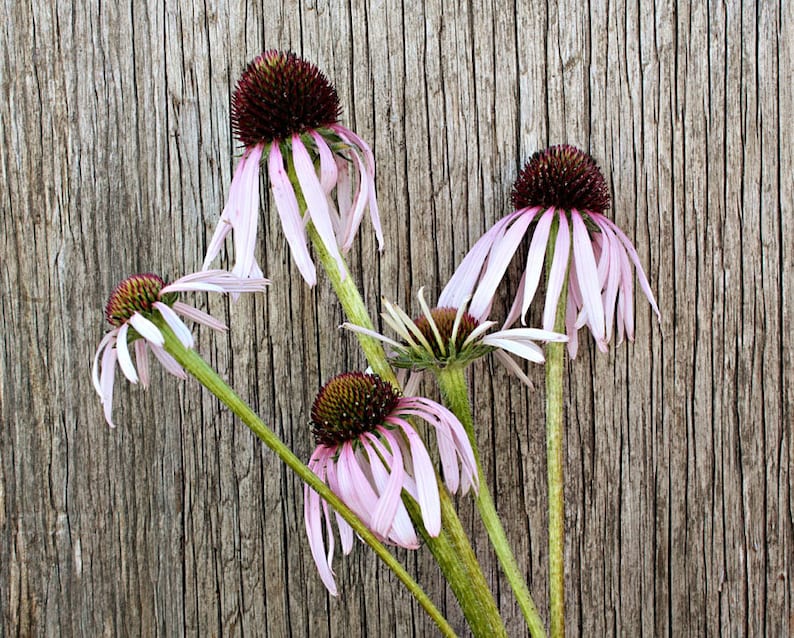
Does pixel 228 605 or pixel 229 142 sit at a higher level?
pixel 229 142

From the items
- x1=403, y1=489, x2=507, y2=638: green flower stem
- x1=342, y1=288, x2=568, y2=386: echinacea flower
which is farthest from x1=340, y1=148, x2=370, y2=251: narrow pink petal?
x1=403, y1=489, x2=507, y2=638: green flower stem

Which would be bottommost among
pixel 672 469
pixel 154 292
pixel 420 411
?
pixel 672 469

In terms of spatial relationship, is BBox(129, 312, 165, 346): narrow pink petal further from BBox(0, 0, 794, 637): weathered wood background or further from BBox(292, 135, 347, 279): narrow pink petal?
BBox(0, 0, 794, 637): weathered wood background

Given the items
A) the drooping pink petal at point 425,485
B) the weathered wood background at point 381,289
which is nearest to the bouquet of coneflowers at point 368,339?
the drooping pink petal at point 425,485

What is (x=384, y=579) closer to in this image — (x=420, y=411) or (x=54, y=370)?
(x=420, y=411)

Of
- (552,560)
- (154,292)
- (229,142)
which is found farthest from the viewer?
(229,142)

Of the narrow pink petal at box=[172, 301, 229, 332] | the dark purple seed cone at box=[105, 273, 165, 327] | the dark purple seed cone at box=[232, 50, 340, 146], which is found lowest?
the narrow pink petal at box=[172, 301, 229, 332]

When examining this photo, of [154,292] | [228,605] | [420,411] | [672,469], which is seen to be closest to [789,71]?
[672,469]

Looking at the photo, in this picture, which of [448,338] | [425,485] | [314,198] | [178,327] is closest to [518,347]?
[448,338]
